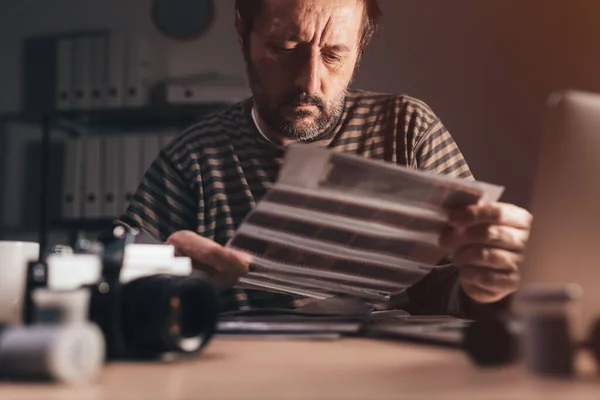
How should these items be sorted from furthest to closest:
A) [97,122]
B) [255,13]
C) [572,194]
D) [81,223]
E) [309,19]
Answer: [97,122], [81,223], [255,13], [309,19], [572,194]

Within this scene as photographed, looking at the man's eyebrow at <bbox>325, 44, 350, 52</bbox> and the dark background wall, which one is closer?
the man's eyebrow at <bbox>325, 44, 350, 52</bbox>

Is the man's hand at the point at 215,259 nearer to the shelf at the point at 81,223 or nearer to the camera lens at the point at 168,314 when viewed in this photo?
the camera lens at the point at 168,314

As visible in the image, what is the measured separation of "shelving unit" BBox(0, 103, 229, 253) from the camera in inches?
100

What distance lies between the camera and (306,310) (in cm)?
99

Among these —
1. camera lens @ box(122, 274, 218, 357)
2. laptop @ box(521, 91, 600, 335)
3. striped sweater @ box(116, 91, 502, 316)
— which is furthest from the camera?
striped sweater @ box(116, 91, 502, 316)

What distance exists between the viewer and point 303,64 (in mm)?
1566

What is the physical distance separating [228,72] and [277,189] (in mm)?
2081

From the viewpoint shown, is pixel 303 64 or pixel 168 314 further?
pixel 303 64

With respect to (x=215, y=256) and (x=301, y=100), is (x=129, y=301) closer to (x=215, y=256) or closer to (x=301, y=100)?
(x=215, y=256)

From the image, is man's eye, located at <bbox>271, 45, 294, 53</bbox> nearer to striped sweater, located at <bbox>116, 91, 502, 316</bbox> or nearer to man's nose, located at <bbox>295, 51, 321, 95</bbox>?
man's nose, located at <bbox>295, 51, 321, 95</bbox>

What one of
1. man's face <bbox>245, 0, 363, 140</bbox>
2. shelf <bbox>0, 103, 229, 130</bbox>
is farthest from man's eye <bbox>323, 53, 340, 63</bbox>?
shelf <bbox>0, 103, 229, 130</bbox>

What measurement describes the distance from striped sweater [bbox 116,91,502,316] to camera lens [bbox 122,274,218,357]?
83cm

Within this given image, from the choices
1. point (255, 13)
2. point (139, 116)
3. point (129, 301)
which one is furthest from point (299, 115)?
point (139, 116)

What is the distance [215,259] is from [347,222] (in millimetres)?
193
